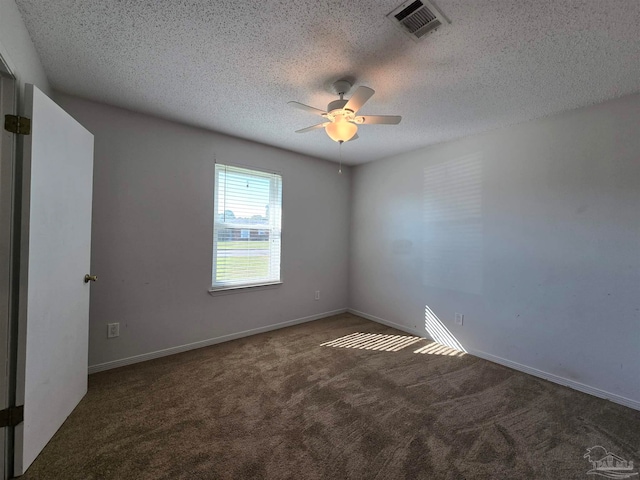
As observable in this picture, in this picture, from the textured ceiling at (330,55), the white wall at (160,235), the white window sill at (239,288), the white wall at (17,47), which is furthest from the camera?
the white window sill at (239,288)

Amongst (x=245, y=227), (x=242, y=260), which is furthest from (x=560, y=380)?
(x=245, y=227)

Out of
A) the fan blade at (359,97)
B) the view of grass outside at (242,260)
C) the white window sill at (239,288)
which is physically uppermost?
the fan blade at (359,97)

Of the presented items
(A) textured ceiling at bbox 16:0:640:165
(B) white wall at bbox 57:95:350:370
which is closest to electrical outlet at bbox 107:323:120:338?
(B) white wall at bbox 57:95:350:370

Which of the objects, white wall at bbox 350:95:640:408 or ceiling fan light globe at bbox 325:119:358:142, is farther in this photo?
white wall at bbox 350:95:640:408

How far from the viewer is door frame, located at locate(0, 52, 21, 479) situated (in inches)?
51.9

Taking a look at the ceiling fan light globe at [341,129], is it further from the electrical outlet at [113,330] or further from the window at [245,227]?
the electrical outlet at [113,330]

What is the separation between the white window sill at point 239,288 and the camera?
302 cm

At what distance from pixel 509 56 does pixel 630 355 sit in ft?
7.84

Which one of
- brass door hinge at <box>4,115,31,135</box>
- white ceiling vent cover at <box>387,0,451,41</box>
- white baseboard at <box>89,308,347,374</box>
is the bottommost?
white baseboard at <box>89,308,347,374</box>

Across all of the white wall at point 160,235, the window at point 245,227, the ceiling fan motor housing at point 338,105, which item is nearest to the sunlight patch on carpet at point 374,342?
the white wall at point 160,235

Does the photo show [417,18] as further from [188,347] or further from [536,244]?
[188,347]

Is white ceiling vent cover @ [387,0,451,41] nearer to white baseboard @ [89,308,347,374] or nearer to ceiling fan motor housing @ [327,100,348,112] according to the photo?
ceiling fan motor housing @ [327,100,348,112]

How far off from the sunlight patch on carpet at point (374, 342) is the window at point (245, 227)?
3.75 ft

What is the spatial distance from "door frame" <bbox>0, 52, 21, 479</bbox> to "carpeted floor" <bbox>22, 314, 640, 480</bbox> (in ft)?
0.86
